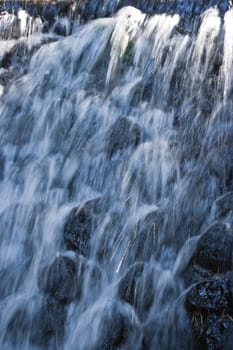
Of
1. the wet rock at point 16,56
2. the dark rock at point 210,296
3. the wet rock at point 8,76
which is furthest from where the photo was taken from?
the wet rock at point 16,56

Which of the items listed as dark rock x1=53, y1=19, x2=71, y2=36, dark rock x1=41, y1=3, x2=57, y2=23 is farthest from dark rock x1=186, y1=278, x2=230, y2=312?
dark rock x1=41, y1=3, x2=57, y2=23

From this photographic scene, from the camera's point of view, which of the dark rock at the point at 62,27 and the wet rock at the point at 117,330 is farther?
the dark rock at the point at 62,27

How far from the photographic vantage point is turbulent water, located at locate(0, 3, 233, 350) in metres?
6.21

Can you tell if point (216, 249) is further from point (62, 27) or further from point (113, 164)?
point (62, 27)

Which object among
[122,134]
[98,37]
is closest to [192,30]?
[98,37]

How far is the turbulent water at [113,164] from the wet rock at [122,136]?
0.07 ft

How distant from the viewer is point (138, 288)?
20.3ft

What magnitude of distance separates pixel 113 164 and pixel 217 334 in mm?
3371

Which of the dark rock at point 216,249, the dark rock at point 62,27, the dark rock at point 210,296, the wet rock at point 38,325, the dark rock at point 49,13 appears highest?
the dark rock at point 49,13

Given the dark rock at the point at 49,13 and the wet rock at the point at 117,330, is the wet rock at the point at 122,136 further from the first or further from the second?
the dark rock at the point at 49,13

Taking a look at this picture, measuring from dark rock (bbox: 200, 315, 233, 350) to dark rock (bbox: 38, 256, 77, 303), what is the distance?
5.86ft

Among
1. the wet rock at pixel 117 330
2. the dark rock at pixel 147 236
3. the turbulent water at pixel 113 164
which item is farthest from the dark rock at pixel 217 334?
the dark rock at pixel 147 236

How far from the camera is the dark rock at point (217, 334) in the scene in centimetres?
525

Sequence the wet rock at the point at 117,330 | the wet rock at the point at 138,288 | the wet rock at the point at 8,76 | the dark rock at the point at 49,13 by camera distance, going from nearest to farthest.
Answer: the wet rock at the point at 117,330 < the wet rock at the point at 138,288 < the wet rock at the point at 8,76 < the dark rock at the point at 49,13
